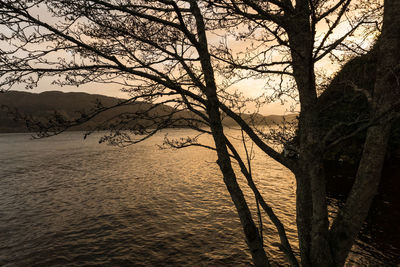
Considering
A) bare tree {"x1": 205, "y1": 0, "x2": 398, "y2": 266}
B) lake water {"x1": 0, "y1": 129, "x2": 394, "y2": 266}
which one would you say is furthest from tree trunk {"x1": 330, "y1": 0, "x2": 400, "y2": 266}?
lake water {"x1": 0, "y1": 129, "x2": 394, "y2": 266}

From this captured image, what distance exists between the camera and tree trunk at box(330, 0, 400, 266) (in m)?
4.24

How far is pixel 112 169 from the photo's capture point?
34.9 metres

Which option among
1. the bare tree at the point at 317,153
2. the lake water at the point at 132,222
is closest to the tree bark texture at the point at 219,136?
the bare tree at the point at 317,153

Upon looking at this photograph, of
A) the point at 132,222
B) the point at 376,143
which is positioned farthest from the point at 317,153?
the point at 132,222

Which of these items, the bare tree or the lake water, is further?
the lake water

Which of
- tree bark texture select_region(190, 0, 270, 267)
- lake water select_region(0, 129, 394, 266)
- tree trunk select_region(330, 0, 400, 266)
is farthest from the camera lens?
lake water select_region(0, 129, 394, 266)

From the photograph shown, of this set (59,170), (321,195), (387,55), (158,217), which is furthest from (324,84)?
(59,170)

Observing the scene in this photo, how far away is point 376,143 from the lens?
4523 millimetres

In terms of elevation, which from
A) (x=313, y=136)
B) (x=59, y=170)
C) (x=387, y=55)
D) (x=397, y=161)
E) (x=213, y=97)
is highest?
(x=387, y=55)

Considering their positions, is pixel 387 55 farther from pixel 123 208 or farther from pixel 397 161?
pixel 397 161

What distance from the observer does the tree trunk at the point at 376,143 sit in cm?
424

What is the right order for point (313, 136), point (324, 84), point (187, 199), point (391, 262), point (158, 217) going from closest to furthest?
point (313, 136) → point (324, 84) → point (391, 262) → point (158, 217) → point (187, 199)

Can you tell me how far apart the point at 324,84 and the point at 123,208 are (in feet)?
56.7

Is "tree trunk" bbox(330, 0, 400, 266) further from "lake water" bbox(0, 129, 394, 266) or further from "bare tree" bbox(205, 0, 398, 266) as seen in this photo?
"lake water" bbox(0, 129, 394, 266)
